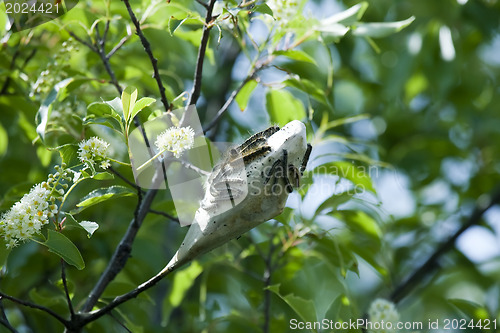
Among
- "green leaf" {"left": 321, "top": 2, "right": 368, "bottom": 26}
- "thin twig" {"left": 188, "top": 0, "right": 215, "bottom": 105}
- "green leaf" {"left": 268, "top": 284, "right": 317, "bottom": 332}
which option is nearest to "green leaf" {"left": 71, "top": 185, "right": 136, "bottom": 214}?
"thin twig" {"left": 188, "top": 0, "right": 215, "bottom": 105}

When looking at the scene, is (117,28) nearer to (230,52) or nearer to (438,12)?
(230,52)

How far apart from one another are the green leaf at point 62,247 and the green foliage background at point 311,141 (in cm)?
17

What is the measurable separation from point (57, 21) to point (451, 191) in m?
2.57

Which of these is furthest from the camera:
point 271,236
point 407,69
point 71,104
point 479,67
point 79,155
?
point 479,67

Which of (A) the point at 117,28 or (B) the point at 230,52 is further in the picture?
(B) the point at 230,52

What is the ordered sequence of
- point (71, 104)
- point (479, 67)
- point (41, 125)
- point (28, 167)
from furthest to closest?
point (479, 67) < point (28, 167) < point (71, 104) < point (41, 125)

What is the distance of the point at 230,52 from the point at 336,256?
1846 millimetres

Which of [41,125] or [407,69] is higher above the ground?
[41,125]

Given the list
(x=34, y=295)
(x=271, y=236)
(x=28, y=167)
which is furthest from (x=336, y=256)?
(x=28, y=167)

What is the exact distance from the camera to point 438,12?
9.38 feet

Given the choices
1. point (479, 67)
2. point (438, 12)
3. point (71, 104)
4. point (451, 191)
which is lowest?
point (451, 191)

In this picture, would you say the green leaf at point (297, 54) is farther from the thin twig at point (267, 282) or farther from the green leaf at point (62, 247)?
the green leaf at point (62, 247)

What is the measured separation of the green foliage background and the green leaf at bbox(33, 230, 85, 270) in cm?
17

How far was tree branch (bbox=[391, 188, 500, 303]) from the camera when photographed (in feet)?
8.91
